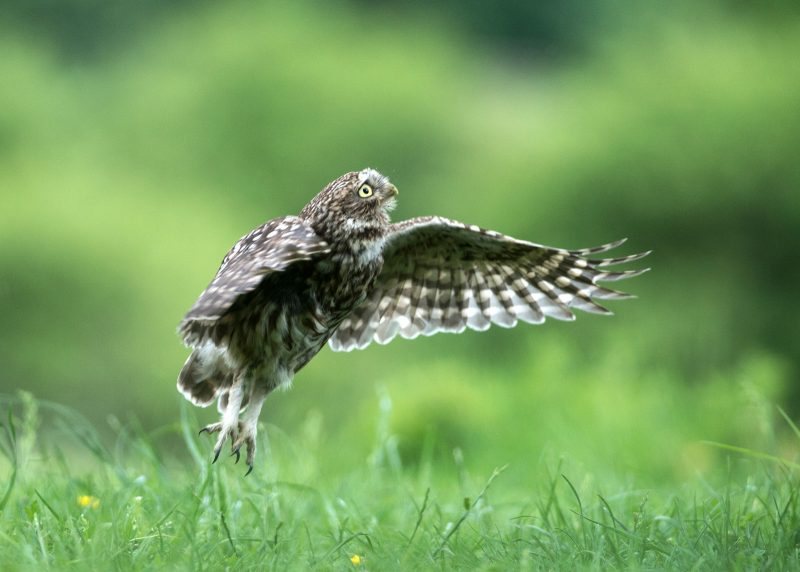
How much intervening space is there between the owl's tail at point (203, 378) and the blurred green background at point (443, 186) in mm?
931

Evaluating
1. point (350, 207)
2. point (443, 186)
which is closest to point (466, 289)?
point (350, 207)

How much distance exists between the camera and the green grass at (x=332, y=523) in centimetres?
432

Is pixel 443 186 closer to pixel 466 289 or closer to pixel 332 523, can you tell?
pixel 466 289

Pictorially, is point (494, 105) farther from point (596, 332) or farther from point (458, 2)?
point (596, 332)

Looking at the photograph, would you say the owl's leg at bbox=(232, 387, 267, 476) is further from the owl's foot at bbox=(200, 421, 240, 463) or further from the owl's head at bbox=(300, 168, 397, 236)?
the owl's head at bbox=(300, 168, 397, 236)

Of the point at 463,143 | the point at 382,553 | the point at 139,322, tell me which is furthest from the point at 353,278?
the point at 463,143

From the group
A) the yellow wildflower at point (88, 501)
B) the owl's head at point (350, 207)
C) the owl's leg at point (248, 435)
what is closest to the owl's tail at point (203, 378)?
the owl's leg at point (248, 435)

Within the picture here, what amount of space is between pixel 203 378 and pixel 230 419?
44 centimetres

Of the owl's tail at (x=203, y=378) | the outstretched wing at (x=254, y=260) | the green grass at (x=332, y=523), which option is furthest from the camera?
the owl's tail at (x=203, y=378)

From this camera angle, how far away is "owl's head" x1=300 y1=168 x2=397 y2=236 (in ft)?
18.1

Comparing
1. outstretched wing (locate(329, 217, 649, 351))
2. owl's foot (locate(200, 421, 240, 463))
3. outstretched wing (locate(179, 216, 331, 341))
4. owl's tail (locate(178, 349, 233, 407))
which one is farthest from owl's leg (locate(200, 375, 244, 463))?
outstretched wing (locate(329, 217, 649, 351))

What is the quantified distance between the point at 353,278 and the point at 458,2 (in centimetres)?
4315

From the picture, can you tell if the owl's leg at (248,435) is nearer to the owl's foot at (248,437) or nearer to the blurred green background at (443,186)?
the owl's foot at (248,437)

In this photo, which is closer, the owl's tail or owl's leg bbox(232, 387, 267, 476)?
owl's leg bbox(232, 387, 267, 476)
